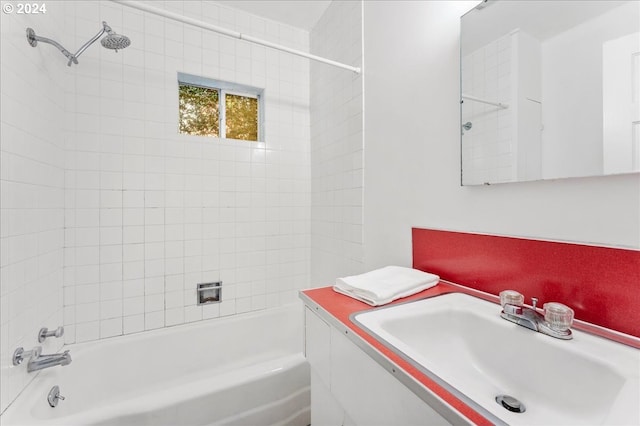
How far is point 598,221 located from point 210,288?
77.9 inches

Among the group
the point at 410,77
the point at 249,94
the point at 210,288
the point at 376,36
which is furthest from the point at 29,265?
the point at 376,36

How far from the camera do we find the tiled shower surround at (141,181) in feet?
3.99

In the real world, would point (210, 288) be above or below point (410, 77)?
below

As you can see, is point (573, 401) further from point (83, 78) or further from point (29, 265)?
point (83, 78)

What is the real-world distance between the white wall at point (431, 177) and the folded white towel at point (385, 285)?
0.75 feet

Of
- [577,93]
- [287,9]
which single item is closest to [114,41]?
[287,9]

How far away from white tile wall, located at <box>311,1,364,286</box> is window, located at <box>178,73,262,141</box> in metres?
0.48

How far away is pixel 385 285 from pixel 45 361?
1494 millimetres

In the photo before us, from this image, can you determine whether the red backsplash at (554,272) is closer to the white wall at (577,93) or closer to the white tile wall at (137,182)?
the white wall at (577,93)

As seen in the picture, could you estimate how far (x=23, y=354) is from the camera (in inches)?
44.0

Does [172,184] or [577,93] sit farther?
[172,184]

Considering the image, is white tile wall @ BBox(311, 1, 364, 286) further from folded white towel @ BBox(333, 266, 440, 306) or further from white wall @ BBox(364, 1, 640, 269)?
folded white towel @ BBox(333, 266, 440, 306)

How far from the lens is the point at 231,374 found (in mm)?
1289

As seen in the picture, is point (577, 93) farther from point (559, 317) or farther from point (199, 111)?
point (199, 111)
